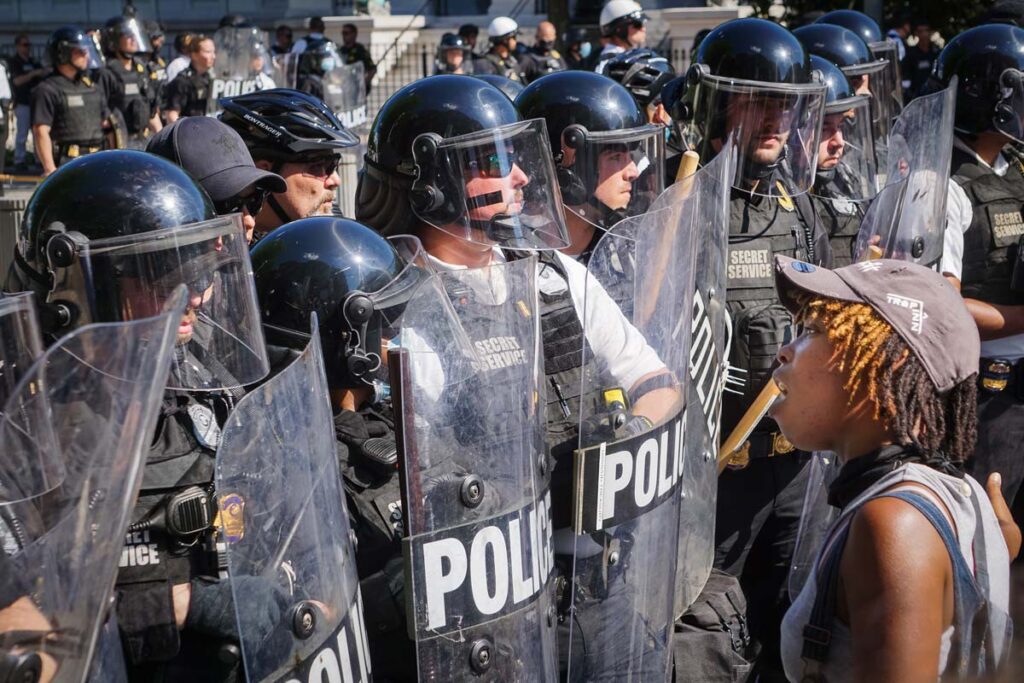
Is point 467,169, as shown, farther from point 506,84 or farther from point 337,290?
point 506,84

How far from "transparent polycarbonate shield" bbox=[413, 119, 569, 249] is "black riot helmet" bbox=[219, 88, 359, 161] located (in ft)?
2.73

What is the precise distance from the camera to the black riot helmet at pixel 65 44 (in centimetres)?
1226

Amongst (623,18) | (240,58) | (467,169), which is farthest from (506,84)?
(240,58)

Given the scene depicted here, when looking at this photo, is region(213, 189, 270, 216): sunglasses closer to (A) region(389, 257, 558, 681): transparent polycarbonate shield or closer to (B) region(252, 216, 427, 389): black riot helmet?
(B) region(252, 216, 427, 389): black riot helmet

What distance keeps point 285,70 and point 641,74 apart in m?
8.34

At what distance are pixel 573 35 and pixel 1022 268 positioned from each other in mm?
16859

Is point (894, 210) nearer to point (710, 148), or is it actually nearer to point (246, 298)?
point (710, 148)

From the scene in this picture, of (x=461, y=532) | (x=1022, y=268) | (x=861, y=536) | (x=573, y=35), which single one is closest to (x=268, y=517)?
(x=461, y=532)

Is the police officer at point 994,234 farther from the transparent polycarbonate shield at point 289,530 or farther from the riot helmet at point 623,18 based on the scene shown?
the riot helmet at point 623,18

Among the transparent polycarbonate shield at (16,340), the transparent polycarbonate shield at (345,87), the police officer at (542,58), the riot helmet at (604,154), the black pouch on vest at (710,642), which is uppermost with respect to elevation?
the transparent polycarbonate shield at (16,340)

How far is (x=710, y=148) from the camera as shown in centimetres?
443

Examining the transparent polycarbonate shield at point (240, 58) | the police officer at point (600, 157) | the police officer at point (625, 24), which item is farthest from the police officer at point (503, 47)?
the police officer at point (600, 157)

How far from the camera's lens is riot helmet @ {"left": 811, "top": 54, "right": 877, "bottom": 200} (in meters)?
4.84

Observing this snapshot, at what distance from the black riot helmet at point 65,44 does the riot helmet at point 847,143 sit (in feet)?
30.1
